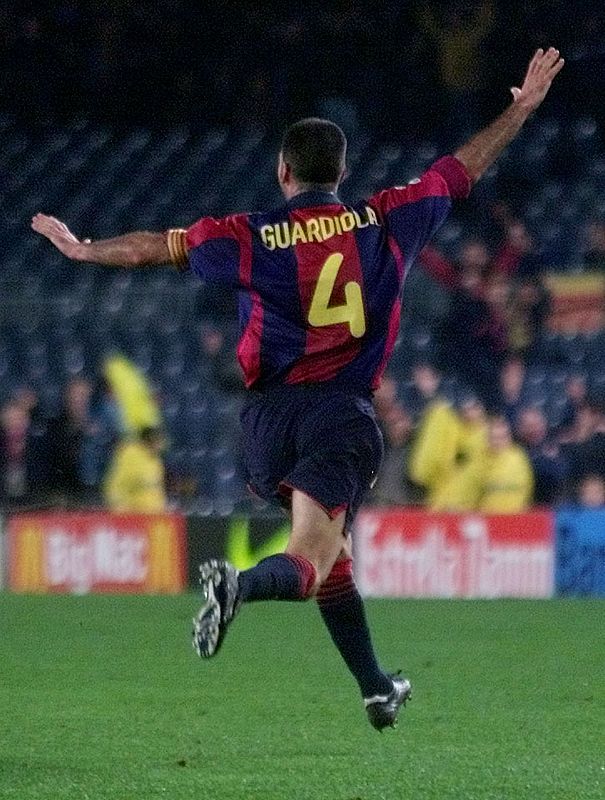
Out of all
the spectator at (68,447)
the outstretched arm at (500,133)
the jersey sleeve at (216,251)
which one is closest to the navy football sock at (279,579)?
the jersey sleeve at (216,251)

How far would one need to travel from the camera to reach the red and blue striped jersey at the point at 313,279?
16.0 feet

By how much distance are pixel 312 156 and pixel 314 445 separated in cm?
78

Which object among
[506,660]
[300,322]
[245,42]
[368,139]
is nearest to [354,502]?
[300,322]

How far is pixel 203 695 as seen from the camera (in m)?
6.65

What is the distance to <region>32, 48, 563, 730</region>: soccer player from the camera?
4.85m

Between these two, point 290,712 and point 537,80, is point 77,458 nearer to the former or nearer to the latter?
point 290,712

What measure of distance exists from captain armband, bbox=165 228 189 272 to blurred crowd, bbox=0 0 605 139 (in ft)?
37.0

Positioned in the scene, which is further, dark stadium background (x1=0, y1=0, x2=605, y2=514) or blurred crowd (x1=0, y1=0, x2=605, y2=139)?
blurred crowd (x1=0, y1=0, x2=605, y2=139)

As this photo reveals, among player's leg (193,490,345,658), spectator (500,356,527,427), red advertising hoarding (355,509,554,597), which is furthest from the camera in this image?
spectator (500,356,527,427)

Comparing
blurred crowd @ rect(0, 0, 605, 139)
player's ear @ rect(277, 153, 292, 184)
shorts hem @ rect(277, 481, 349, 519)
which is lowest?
shorts hem @ rect(277, 481, 349, 519)

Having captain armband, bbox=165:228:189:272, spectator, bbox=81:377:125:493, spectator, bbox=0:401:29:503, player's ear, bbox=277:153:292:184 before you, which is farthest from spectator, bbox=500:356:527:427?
captain armband, bbox=165:228:189:272

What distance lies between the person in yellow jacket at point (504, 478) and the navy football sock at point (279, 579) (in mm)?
8054

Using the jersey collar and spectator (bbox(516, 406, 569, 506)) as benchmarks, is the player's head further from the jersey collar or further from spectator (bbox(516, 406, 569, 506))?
spectator (bbox(516, 406, 569, 506))

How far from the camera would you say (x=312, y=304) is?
489cm
